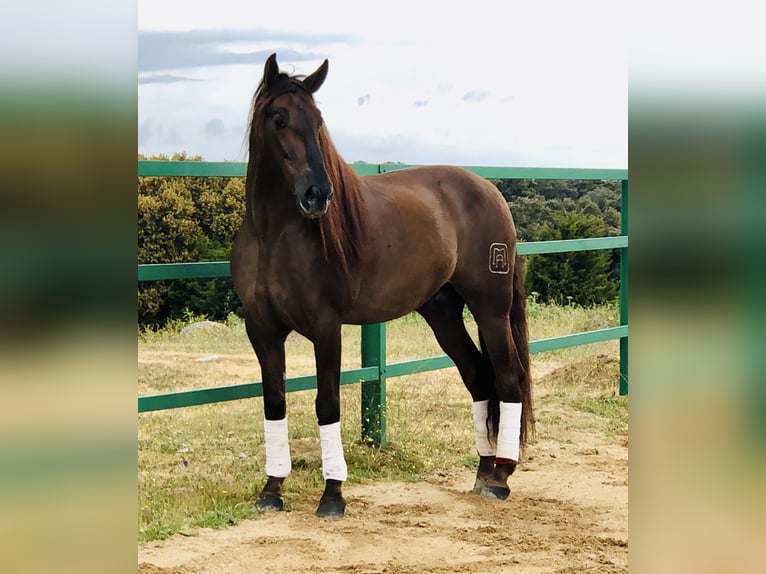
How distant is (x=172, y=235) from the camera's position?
31.7 feet

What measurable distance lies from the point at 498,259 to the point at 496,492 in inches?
44.6

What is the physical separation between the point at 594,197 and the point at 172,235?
24.9ft

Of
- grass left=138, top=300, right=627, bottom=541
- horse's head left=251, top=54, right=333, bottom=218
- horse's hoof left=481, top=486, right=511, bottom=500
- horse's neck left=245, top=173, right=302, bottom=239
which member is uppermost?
horse's head left=251, top=54, right=333, bottom=218

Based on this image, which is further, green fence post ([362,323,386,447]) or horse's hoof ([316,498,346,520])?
green fence post ([362,323,386,447])

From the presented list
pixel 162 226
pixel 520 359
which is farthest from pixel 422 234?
pixel 162 226

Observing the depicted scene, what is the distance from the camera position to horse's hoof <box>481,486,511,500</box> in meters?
4.34

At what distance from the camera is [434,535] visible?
149 inches

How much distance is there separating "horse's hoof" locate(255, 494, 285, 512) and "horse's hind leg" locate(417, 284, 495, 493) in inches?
40.5

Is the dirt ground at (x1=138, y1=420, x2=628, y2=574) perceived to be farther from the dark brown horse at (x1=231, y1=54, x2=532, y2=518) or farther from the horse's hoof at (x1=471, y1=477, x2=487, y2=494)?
the dark brown horse at (x1=231, y1=54, x2=532, y2=518)

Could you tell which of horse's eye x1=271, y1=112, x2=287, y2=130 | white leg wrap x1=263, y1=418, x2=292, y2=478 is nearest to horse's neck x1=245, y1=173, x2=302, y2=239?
horse's eye x1=271, y1=112, x2=287, y2=130

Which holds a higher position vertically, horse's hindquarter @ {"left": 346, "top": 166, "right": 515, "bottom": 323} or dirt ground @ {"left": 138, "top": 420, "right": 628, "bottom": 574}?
horse's hindquarter @ {"left": 346, "top": 166, "right": 515, "bottom": 323}

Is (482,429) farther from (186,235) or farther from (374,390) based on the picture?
(186,235)

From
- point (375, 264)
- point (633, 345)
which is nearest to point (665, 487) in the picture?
point (633, 345)

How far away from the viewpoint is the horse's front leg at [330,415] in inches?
153
